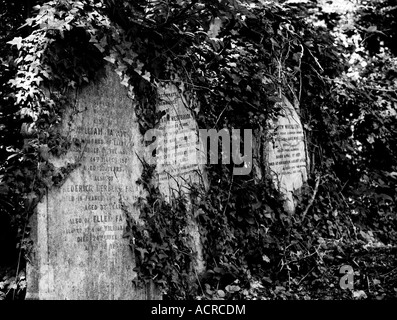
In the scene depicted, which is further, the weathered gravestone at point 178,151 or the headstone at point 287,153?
the headstone at point 287,153

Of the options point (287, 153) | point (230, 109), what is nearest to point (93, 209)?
point (230, 109)

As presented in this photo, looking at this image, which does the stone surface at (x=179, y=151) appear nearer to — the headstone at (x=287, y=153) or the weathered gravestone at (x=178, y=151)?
the weathered gravestone at (x=178, y=151)

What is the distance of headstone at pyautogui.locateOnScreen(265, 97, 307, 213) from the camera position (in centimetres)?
623

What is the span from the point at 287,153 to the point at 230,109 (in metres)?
1.25

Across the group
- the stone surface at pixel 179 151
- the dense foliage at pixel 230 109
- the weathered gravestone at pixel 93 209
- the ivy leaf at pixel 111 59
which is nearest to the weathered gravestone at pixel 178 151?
the stone surface at pixel 179 151

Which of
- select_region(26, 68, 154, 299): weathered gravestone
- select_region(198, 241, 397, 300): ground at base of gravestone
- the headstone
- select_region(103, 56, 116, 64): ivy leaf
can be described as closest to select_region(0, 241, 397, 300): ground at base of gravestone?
select_region(198, 241, 397, 300): ground at base of gravestone

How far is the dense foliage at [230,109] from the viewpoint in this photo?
3861 millimetres

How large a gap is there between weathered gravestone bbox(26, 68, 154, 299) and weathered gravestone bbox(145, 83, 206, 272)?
390 millimetres

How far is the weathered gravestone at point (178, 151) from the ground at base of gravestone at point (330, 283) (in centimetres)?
62

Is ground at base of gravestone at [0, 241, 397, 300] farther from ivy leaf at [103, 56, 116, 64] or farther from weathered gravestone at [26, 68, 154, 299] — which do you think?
ivy leaf at [103, 56, 116, 64]

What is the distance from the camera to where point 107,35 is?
13.8 ft

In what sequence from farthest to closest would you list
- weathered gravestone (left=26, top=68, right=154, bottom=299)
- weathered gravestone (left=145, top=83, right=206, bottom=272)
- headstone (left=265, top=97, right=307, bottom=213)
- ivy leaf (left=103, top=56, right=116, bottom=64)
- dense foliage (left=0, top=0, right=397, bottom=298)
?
headstone (left=265, top=97, right=307, bottom=213) → weathered gravestone (left=145, top=83, right=206, bottom=272) → ivy leaf (left=103, top=56, right=116, bottom=64) → dense foliage (left=0, top=0, right=397, bottom=298) → weathered gravestone (left=26, top=68, right=154, bottom=299)

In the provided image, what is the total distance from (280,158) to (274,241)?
1255 mm
